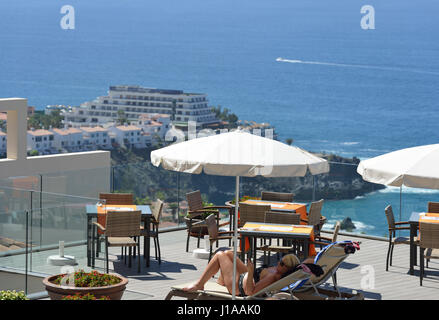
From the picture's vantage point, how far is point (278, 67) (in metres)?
162

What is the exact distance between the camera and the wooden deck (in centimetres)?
882

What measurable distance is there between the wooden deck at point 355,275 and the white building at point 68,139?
4177 inches

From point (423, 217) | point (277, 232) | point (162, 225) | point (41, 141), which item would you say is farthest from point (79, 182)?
point (41, 141)

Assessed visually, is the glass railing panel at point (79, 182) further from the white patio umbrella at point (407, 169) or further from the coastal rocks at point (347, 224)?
the white patio umbrella at point (407, 169)

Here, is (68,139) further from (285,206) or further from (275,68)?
(285,206)

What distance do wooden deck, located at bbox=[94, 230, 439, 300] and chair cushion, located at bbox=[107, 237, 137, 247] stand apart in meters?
0.40

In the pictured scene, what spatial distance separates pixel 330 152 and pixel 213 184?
326 ft

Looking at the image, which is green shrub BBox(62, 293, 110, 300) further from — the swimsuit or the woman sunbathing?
the swimsuit

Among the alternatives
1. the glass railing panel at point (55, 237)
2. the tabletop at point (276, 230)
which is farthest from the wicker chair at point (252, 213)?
the glass railing panel at point (55, 237)

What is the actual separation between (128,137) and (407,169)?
112720 mm

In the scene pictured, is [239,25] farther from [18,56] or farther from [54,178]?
[54,178]

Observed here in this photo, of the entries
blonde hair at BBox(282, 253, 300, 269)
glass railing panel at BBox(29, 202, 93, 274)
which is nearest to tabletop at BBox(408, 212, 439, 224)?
blonde hair at BBox(282, 253, 300, 269)

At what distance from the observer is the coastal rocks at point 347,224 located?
1323cm

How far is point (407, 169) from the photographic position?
7590 mm
